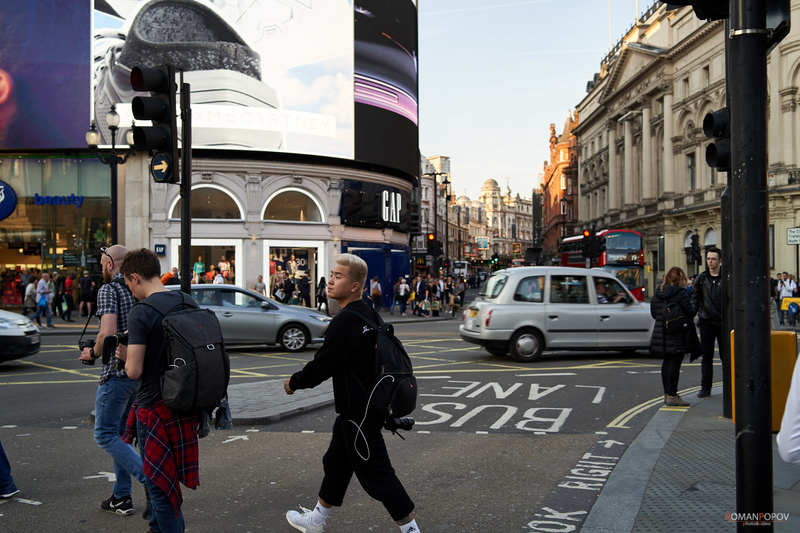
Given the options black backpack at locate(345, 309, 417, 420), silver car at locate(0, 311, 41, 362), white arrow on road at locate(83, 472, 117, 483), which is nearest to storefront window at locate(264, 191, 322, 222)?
silver car at locate(0, 311, 41, 362)

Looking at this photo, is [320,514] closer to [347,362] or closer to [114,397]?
[347,362]

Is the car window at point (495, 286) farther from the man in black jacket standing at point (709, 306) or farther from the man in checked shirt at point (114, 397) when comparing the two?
the man in checked shirt at point (114, 397)

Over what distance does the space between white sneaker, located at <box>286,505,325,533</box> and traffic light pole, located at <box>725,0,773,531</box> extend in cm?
242

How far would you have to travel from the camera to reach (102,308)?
16.1 feet

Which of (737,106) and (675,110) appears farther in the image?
(675,110)

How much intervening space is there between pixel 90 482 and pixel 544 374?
26.2 feet

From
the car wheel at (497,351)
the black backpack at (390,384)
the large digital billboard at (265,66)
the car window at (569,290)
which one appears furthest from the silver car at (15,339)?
the large digital billboard at (265,66)

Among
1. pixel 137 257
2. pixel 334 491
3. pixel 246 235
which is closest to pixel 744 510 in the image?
pixel 334 491

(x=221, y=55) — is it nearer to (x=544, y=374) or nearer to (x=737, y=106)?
(x=544, y=374)

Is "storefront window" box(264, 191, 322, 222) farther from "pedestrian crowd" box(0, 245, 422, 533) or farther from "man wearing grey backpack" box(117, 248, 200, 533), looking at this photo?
"man wearing grey backpack" box(117, 248, 200, 533)

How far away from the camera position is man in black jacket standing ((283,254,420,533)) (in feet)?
13.2

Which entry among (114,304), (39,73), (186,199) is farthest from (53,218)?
(114,304)

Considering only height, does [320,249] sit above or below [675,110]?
below

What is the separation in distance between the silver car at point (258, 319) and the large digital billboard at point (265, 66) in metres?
18.0
